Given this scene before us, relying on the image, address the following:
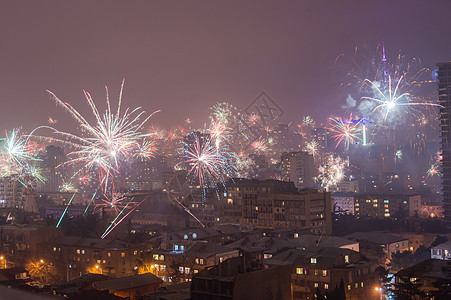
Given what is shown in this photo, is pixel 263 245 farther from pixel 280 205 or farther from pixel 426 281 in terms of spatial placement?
pixel 280 205

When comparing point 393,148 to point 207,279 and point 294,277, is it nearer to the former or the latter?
point 294,277

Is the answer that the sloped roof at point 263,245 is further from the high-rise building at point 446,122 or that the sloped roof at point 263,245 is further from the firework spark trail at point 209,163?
the high-rise building at point 446,122

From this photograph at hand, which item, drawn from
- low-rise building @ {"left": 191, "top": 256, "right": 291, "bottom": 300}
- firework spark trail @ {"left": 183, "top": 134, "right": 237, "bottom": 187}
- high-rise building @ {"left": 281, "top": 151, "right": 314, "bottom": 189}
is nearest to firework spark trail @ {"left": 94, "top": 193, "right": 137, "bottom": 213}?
firework spark trail @ {"left": 183, "top": 134, "right": 237, "bottom": 187}

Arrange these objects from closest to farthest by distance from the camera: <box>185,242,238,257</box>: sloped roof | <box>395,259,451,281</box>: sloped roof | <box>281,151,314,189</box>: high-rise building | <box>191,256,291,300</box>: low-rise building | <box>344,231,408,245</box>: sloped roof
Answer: <box>191,256,291,300</box>: low-rise building, <box>395,259,451,281</box>: sloped roof, <box>185,242,238,257</box>: sloped roof, <box>344,231,408,245</box>: sloped roof, <box>281,151,314,189</box>: high-rise building

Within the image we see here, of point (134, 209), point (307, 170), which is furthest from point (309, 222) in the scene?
point (307, 170)

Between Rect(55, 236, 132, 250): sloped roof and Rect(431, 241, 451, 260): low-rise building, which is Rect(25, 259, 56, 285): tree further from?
Rect(431, 241, 451, 260): low-rise building

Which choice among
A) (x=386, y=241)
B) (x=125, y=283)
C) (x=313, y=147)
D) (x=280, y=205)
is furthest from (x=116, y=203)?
(x=313, y=147)
